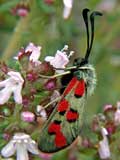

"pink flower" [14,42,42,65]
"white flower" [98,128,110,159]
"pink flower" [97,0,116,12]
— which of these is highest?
"pink flower" [97,0,116,12]

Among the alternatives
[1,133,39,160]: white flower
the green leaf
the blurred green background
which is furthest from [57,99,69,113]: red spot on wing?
the green leaf

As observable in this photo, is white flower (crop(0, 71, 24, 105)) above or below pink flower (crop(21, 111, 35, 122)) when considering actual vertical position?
above

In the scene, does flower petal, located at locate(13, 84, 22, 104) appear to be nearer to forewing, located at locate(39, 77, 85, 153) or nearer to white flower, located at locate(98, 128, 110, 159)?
forewing, located at locate(39, 77, 85, 153)

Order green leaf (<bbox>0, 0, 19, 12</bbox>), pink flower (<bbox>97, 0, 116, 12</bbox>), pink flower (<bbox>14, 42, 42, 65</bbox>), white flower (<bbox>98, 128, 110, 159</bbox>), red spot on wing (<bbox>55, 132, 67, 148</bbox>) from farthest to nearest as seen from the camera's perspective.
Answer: pink flower (<bbox>97, 0, 116, 12</bbox>)
green leaf (<bbox>0, 0, 19, 12</bbox>)
white flower (<bbox>98, 128, 110, 159</bbox>)
pink flower (<bbox>14, 42, 42, 65</bbox>)
red spot on wing (<bbox>55, 132, 67, 148</bbox>)

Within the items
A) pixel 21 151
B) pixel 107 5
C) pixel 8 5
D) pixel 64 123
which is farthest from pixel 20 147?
pixel 107 5

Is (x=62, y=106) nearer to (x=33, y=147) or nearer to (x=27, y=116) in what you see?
(x=27, y=116)

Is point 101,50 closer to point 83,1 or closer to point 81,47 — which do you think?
point 81,47
